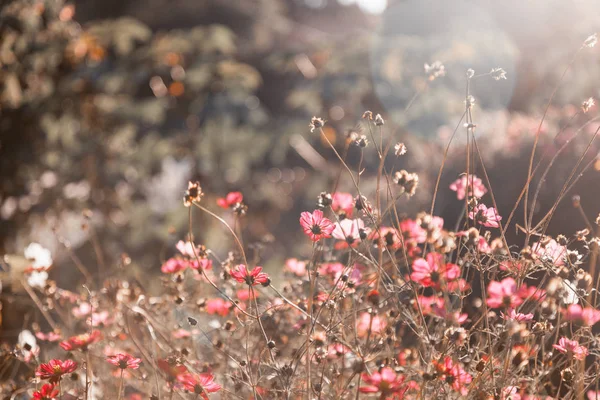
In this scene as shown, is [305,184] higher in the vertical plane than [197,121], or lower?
lower

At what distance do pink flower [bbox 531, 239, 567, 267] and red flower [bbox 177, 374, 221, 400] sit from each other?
73cm

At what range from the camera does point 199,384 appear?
1.22 meters

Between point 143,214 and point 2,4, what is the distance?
208 centimetres

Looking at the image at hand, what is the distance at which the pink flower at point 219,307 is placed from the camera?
5.51 feet

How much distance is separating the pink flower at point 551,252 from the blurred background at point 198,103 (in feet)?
6.12

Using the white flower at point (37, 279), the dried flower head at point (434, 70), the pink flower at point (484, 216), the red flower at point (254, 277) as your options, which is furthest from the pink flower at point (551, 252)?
the white flower at point (37, 279)

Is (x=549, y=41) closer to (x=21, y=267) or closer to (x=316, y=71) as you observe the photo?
(x=316, y=71)

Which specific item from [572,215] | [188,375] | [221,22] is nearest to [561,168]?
[572,215]

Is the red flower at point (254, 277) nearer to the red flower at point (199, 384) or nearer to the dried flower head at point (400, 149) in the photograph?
the red flower at point (199, 384)

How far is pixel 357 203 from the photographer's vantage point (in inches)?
52.5

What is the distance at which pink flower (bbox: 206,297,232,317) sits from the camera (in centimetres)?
168

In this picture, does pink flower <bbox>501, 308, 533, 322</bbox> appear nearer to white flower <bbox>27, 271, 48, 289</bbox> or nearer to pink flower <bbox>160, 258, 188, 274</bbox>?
pink flower <bbox>160, 258, 188, 274</bbox>

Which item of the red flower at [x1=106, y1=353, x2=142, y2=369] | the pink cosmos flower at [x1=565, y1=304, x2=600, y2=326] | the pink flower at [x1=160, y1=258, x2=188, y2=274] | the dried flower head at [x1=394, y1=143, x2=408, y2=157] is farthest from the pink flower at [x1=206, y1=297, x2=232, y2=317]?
the pink cosmos flower at [x1=565, y1=304, x2=600, y2=326]

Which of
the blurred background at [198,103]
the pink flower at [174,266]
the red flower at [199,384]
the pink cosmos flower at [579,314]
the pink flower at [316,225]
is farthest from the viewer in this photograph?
the blurred background at [198,103]
